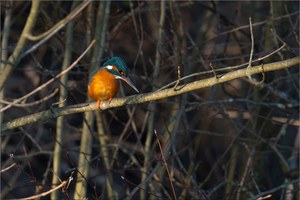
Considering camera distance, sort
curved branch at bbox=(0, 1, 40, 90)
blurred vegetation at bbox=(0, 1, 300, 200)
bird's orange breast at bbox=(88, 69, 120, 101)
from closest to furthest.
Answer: curved branch at bbox=(0, 1, 40, 90), bird's orange breast at bbox=(88, 69, 120, 101), blurred vegetation at bbox=(0, 1, 300, 200)

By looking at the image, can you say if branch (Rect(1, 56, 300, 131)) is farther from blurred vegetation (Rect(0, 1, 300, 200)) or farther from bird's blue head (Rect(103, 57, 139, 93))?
blurred vegetation (Rect(0, 1, 300, 200))

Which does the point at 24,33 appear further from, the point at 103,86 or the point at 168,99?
the point at 168,99

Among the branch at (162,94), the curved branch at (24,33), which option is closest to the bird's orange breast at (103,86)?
the branch at (162,94)

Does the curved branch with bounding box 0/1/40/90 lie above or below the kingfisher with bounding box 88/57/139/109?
Answer: above

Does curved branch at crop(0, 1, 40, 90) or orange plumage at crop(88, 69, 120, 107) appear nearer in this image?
curved branch at crop(0, 1, 40, 90)

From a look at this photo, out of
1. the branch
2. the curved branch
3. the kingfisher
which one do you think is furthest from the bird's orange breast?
the curved branch

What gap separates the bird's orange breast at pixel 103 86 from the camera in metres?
3.64

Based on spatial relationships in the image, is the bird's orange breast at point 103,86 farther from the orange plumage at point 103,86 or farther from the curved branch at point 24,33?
the curved branch at point 24,33

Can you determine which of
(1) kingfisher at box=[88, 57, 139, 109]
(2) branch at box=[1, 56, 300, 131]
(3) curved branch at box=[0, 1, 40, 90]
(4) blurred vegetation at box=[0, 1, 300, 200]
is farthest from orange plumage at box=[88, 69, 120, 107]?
(3) curved branch at box=[0, 1, 40, 90]

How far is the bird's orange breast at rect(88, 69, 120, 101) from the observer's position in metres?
3.64

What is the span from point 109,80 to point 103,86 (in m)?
0.11

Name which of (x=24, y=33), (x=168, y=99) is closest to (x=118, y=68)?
(x=24, y=33)

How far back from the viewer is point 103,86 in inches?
145

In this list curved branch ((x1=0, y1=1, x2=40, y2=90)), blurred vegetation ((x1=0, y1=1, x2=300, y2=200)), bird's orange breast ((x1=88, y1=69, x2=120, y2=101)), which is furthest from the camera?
blurred vegetation ((x1=0, y1=1, x2=300, y2=200))
